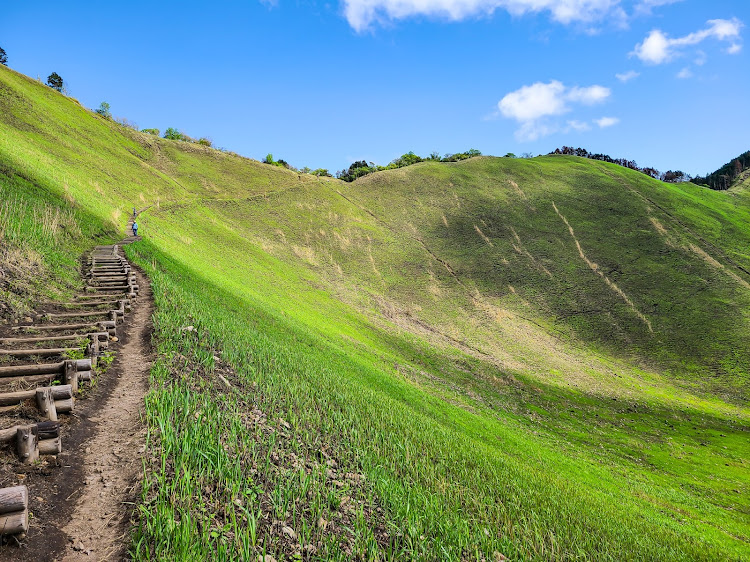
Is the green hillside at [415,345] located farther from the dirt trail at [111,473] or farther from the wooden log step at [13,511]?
the wooden log step at [13,511]

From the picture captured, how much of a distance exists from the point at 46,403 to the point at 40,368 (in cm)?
201

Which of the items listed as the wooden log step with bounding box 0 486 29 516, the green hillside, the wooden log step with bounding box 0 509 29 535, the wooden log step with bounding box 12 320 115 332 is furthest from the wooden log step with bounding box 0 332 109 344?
the wooden log step with bounding box 0 509 29 535

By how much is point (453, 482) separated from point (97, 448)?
9.49 m

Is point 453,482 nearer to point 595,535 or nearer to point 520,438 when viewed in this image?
point 595,535

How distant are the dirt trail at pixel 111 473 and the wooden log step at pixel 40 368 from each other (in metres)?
1.06

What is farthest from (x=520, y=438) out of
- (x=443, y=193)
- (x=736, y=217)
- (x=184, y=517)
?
(x=736, y=217)

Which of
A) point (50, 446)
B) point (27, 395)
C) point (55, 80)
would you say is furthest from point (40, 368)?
point (55, 80)

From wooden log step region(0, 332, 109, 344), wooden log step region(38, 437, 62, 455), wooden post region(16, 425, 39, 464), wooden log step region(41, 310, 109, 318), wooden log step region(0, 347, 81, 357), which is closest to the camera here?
wooden post region(16, 425, 39, 464)

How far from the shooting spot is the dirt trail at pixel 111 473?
17.9ft

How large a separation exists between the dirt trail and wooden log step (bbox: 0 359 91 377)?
1064 mm

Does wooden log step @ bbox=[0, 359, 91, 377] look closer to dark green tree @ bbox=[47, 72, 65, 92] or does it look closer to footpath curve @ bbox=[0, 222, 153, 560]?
footpath curve @ bbox=[0, 222, 153, 560]

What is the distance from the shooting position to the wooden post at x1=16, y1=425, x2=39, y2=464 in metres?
6.16

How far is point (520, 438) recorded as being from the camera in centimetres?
2439

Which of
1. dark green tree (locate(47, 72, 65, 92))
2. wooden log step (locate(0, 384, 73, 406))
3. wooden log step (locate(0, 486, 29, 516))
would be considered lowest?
wooden log step (locate(0, 486, 29, 516))
